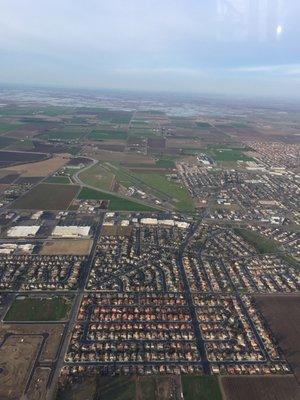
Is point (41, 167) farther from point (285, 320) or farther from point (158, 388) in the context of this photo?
point (158, 388)

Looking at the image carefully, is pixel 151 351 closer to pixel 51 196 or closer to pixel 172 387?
pixel 172 387

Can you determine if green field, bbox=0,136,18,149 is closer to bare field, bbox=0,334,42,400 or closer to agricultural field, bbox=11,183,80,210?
agricultural field, bbox=11,183,80,210

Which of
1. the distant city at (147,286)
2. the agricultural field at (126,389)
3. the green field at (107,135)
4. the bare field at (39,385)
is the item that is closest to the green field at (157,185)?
the distant city at (147,286)

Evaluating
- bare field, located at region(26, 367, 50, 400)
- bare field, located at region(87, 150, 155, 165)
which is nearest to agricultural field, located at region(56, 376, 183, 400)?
bare field, located at region(26, 367, 50, 400)

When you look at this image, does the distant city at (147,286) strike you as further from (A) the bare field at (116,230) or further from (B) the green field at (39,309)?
(A) the bare field at (116,230)

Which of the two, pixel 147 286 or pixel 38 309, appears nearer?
pixel 38 309

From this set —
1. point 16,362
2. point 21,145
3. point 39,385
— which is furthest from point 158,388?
point 21,145

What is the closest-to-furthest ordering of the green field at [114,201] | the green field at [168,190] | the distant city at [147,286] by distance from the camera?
the distant city at [147,286] → the green field at [114,201] → the green field at [168,190]
